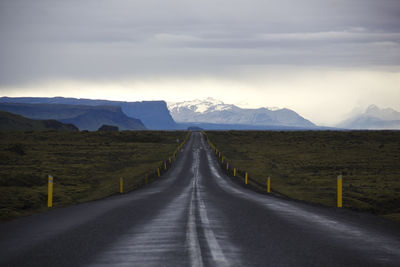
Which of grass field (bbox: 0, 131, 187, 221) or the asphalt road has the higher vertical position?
the asphalt road

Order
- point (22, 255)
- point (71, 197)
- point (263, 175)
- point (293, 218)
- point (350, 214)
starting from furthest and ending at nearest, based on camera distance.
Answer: point (263, 175) → point (71, 197) → point (350, 214) → point (293, 218) → point (22, 255)

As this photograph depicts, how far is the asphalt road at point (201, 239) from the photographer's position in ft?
22.6

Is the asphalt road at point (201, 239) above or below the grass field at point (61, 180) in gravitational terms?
above

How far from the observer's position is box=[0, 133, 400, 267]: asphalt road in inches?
271

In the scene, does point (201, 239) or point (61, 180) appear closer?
point (201, 239)

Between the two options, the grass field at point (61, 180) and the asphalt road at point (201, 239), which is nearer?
the asphalt road at point (201, 239)

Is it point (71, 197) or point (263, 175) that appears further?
point (263, 175)

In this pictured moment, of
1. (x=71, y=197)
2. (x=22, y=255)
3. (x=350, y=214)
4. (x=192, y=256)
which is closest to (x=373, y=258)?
(x=192, y=256)

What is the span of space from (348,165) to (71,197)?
3403 centimetres

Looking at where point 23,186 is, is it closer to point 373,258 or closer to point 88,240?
point 88,240

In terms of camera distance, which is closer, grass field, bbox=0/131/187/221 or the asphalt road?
the asphalt road

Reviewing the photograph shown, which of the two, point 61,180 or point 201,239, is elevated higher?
point 201,239

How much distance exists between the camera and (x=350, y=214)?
14133 mm

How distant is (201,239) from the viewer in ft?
27.7
